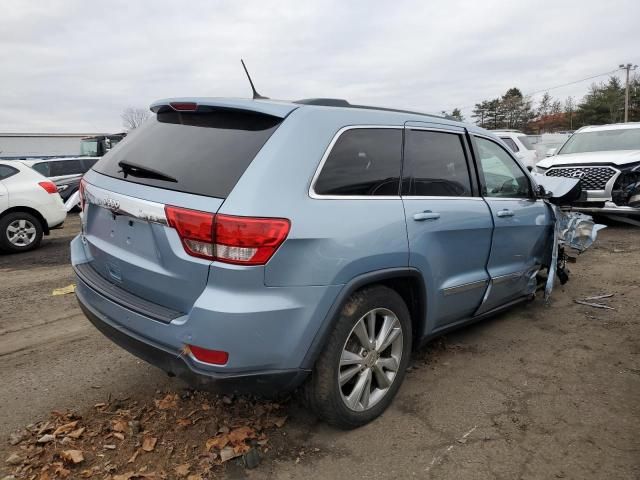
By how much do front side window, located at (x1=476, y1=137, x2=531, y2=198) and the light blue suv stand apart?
0.47 m

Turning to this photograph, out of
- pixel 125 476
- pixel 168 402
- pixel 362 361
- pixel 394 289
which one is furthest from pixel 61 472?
pixel 394 289

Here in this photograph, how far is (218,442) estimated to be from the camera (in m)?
2.67

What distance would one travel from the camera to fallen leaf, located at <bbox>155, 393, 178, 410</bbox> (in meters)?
3.03

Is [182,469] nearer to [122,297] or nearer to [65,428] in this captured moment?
[65,428]

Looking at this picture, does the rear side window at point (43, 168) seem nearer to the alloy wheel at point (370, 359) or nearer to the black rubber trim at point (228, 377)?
the black rubber trim at point (228, 377)

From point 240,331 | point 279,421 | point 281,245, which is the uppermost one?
point 281,245

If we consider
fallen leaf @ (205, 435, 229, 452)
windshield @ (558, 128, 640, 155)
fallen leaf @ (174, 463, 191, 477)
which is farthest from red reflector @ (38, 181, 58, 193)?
windshield @ (558, 128, 640, 155)

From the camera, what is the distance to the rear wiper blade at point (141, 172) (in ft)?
8.40

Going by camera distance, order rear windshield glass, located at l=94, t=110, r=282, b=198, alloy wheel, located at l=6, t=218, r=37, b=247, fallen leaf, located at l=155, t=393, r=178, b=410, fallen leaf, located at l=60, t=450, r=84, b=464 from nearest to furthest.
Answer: rear windshield glass, located at l=94, t=110, r=282, b=198
fallen leaf, located at l=60, t=450, r=84, b=464
fallen leaf, located at l=155, t=393, r=178, b=410
alloy wheel, located at l=6, t=218, r=37, b=247

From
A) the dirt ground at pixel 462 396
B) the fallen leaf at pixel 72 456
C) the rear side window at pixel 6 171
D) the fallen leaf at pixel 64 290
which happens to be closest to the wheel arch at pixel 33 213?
the rear side window at pixel 6 171

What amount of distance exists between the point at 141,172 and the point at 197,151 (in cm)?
36

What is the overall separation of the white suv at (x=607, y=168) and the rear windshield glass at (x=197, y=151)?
24.7 ft

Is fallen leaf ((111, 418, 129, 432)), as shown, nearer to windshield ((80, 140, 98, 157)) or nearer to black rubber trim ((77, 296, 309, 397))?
black rubber trim ((77, 296, 309, 397))

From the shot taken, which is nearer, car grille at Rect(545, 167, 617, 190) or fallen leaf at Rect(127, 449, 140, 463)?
fallen leaf at Rect(127, 449, 140, 463)
